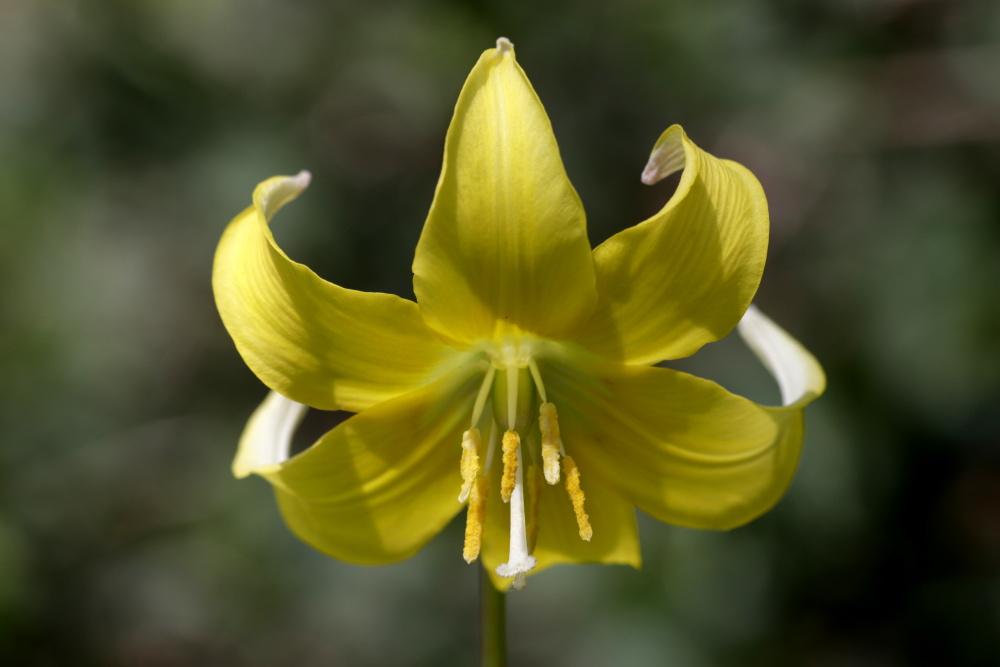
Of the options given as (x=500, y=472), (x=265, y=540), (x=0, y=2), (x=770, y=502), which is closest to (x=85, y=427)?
(x=265, y=540)

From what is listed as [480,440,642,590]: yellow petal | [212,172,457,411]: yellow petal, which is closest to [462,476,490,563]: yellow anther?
[480,440,642,590]: yellow petal

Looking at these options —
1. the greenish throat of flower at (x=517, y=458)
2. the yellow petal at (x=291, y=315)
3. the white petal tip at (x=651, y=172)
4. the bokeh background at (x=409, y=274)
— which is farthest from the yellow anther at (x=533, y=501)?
the bokeh background at (x=409, y=274)

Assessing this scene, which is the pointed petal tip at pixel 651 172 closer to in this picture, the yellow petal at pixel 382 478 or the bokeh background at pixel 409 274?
the yellow petal at pixel 382 478

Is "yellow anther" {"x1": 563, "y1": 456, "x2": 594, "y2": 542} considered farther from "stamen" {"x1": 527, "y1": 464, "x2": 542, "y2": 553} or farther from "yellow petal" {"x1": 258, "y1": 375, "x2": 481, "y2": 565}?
"yellow petal" {"x1": 258, "y1": 375, "x2": 481, "y2": 565}

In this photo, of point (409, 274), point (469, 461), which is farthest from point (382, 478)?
point (409, 274)

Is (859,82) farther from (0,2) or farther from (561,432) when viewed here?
(0,2)

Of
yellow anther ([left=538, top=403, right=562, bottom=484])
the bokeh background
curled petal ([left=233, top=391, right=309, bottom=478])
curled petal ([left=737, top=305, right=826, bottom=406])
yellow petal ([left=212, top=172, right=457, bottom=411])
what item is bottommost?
the bokeh background
